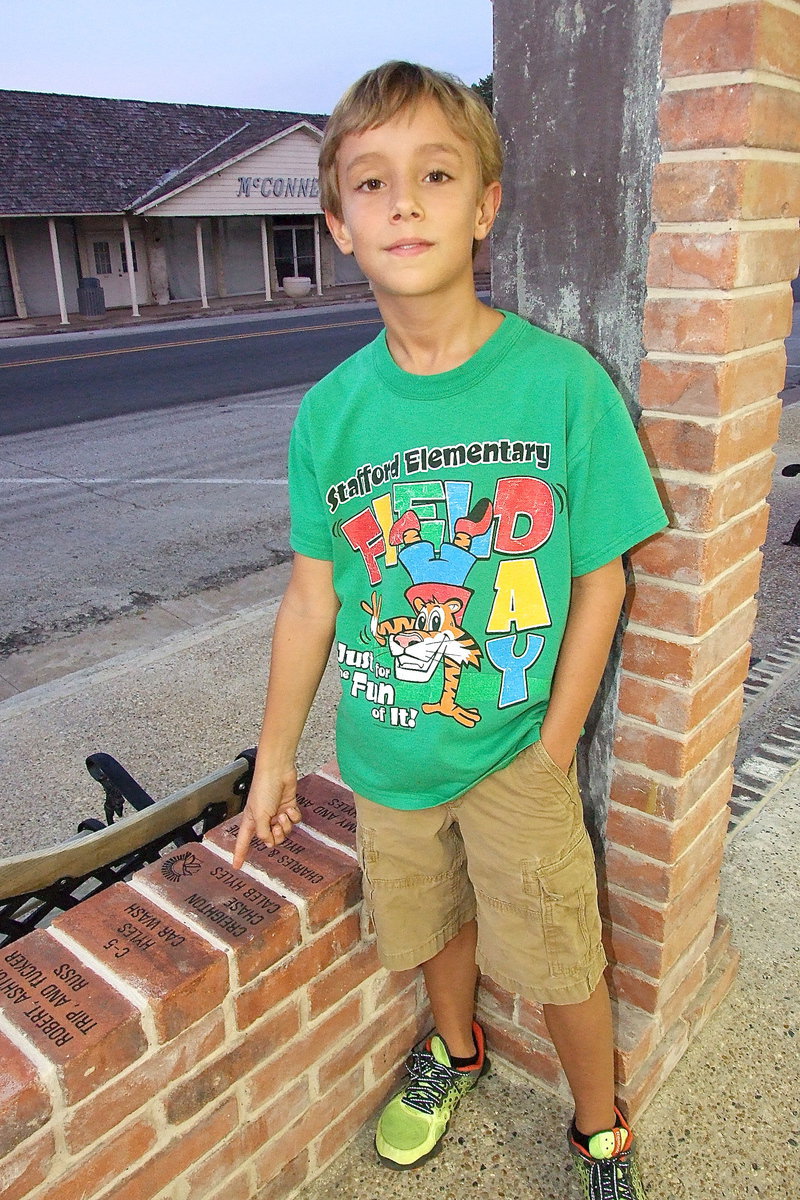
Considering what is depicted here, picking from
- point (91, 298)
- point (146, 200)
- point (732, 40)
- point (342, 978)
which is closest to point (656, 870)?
point (342, 978)

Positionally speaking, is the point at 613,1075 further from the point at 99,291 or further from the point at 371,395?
the point at 99,291

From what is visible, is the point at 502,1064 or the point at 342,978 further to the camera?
the point at 502,1064

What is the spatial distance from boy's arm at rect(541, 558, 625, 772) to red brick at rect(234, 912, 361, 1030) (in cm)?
56

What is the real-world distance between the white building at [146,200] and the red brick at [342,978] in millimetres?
24279

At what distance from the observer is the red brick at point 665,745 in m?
1.80

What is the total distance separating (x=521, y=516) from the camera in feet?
5.15

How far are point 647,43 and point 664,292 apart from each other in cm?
38

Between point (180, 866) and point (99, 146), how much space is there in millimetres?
28464

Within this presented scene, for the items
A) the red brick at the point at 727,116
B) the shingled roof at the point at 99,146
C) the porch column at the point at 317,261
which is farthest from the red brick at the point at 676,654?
the porch column at the point at 317,261

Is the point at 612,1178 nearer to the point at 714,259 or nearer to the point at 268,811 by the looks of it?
the point at 268,811

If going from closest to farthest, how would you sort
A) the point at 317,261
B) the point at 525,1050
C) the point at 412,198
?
the point at 412,198 < the point at 525,1050 < the point at 317,261

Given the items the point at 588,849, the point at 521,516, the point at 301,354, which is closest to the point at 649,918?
the point at 588,849

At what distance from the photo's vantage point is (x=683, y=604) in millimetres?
1715

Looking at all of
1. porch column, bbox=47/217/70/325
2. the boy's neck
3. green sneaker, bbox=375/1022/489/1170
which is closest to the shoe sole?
green sneaker, bbox=375/1022/489/1170
